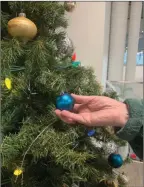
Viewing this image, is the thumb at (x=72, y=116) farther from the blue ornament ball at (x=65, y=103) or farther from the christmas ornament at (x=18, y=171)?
the christmas ornament at (x=18, y=171)

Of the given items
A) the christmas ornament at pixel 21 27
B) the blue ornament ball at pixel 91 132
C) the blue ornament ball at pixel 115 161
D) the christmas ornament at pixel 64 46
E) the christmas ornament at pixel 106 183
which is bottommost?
the christmas ornament at pixel 106 183

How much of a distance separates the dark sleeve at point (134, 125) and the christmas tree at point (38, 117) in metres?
0.11

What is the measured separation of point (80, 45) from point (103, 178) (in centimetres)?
44

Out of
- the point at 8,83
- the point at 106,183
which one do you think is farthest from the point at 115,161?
the point at 8,83

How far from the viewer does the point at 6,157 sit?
45cm

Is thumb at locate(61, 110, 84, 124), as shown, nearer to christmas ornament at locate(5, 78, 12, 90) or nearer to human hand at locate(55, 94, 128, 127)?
human hand at locate(55, 94, 128, 127)

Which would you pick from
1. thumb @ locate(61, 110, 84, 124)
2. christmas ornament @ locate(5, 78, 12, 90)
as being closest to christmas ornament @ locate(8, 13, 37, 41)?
christmas ornament @ locate(5, 78, 12, 90)

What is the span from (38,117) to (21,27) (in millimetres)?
217

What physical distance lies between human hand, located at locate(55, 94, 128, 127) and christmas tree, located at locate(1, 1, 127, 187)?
2.6 inches

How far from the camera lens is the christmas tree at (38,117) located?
46cm

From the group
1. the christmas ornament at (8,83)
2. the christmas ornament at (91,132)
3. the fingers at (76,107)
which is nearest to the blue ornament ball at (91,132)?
the christmas ornament at (91,132)

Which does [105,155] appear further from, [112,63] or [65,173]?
[112,63]

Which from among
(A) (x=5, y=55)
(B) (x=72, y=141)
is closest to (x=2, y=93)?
(A) (x=5, y=55)

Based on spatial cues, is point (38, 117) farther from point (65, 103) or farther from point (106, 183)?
point (106, 183)
